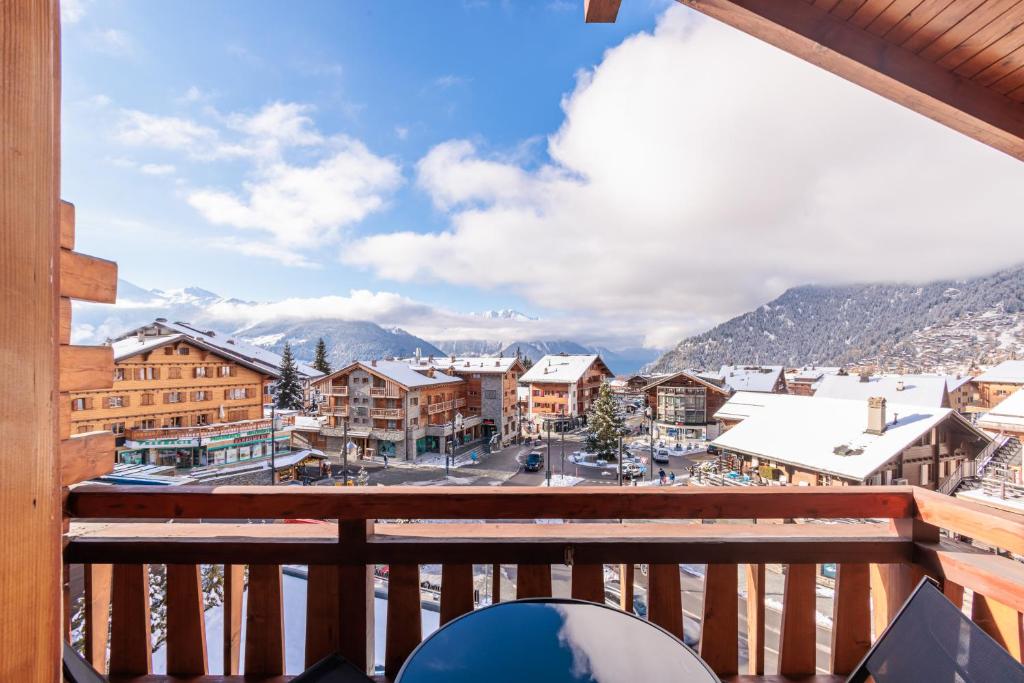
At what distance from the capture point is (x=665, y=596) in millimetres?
921

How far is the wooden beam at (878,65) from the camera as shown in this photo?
0.90m

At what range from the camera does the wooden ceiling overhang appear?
874 mm

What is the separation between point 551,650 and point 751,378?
2157 centimetres

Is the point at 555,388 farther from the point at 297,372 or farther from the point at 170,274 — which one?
the point at 170,274

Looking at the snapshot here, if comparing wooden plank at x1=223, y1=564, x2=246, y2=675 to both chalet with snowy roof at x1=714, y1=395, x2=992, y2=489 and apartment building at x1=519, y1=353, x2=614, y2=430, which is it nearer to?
chalet with snowy roof at x1=714, y1=395, x2=992, y2=489

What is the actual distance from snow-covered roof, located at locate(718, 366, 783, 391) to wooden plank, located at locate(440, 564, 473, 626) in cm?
1981

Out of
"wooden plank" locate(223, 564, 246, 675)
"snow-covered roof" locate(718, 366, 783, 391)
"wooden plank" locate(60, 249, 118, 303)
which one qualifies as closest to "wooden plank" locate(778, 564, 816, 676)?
"wooden plank" locate(223, 564, 246, 675)

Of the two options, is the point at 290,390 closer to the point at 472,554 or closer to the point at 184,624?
the point at 184,624

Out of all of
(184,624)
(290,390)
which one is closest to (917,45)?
(184,624)

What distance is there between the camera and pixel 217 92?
20.6 feet

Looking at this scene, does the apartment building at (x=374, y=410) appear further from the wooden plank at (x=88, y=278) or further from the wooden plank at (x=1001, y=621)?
the wooden plank at (x=1001, y=621)

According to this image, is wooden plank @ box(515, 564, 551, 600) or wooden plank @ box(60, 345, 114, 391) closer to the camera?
wooden plank @ box(515, 564, 551, 600)

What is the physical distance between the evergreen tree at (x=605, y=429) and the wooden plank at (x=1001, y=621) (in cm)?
1219

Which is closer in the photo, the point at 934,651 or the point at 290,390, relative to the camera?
the point at 934,651
